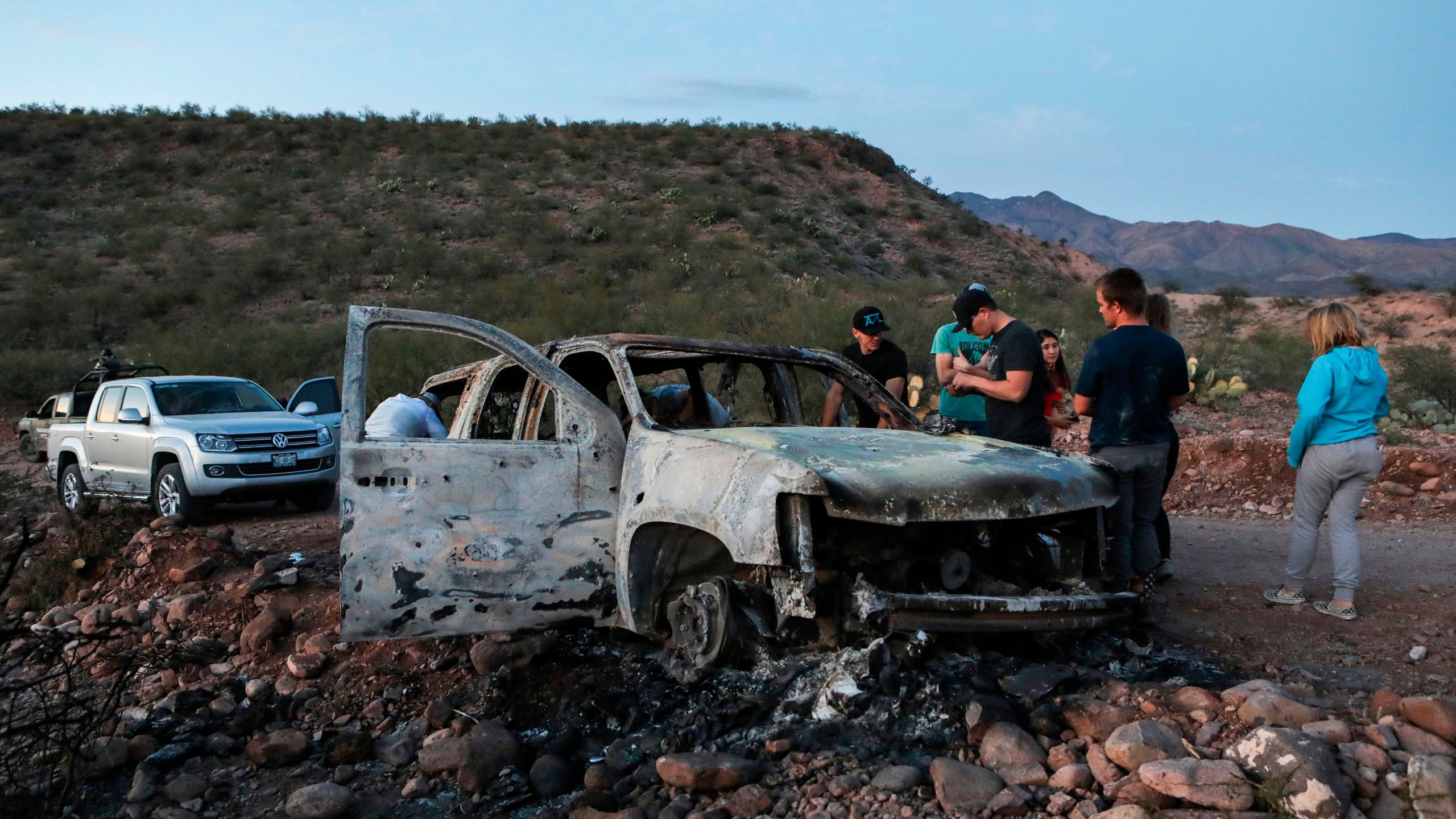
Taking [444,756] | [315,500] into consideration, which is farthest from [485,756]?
[315,500]

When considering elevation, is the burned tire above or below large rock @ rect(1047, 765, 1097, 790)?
below

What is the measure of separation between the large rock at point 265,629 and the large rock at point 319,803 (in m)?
2.02

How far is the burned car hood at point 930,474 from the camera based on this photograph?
3.63 metres

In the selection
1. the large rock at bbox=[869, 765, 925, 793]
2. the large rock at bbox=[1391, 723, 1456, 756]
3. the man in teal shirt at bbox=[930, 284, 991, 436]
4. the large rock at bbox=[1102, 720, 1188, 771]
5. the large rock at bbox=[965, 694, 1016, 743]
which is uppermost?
the man in teal shirt at bbox=[930, 284, 991, 436]

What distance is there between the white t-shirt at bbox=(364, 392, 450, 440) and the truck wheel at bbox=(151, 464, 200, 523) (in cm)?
510

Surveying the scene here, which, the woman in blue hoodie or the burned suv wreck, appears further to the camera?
the woman in blue hoodie

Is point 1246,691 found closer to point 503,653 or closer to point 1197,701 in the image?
point 1197,701

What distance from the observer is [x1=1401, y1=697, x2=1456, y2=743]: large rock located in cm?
323

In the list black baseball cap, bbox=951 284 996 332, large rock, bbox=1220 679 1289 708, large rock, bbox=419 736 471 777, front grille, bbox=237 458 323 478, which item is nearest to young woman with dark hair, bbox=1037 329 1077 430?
black baseball cap, bbox=951 284 996 332

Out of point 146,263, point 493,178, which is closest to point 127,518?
point 146,263

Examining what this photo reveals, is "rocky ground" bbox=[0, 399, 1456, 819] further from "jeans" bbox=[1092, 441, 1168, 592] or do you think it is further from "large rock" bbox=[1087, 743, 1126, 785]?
"jeans" bbox=[1092, 441, 1168, 592]

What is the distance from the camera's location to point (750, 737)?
3715 mm

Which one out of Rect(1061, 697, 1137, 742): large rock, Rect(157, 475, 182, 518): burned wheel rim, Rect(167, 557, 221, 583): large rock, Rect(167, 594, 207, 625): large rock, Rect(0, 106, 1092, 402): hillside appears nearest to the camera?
Rect(1061, 697, 1137, 742): large rock

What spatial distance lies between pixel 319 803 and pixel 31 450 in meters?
13.9
